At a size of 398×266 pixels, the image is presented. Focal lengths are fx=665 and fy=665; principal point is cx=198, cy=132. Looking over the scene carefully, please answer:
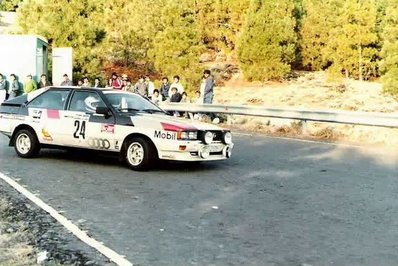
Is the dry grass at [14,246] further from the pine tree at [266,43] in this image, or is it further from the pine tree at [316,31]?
the pine tree at [316,31]

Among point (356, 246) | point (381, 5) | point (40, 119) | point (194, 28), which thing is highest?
point (381, 5)

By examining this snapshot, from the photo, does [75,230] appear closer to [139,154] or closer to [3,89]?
[139,154]

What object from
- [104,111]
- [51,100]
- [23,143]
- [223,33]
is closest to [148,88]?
[51,100]

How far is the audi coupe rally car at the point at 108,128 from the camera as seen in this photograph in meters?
10.8

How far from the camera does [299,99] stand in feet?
144

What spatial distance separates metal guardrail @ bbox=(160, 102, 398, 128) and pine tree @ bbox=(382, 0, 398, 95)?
69.6 ft

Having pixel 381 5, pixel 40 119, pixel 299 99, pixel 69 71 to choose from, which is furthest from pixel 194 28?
pixel 40 119

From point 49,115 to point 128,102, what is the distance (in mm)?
1485

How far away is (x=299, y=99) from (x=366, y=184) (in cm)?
3447

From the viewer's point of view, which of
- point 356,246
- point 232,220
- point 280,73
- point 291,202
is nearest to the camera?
point 356,246

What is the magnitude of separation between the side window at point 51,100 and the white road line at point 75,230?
299 centimetres

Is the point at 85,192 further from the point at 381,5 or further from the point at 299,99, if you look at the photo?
the point at 381,5

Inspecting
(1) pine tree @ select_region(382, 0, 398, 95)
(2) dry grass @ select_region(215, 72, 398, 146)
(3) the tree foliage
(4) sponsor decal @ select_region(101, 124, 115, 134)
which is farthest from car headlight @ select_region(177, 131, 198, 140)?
(1) pine tree @ select_region(382, 0, 398, 95)

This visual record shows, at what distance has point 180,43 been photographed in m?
41.0
